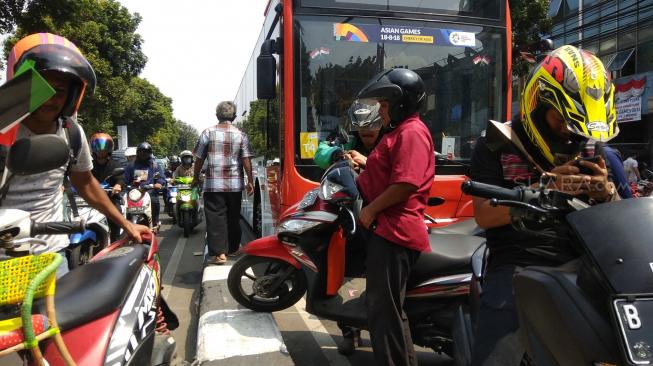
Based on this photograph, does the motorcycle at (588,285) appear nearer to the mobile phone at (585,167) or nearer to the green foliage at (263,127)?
the mobile phone at (585,167)

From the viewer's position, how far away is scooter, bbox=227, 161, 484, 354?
2666 mm

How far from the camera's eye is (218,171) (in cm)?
518

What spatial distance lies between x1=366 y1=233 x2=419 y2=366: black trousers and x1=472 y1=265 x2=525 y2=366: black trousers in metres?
0.71

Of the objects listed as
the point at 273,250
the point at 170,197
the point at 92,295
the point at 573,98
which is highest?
the point at 573,98

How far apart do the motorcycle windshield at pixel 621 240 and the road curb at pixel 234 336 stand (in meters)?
1.99

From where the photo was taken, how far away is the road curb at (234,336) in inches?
109

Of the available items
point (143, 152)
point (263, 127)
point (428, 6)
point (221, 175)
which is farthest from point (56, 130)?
point (143, 152)

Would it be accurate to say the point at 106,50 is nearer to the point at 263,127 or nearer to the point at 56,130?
the point at 263,127

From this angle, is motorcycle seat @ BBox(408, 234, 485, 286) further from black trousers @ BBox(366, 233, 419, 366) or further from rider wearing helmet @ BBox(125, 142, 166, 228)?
rider wearing helmet @ BBox(125, 142, 166, 228)

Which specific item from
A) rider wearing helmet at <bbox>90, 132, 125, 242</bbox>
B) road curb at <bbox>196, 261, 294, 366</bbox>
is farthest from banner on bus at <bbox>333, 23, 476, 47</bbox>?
rider wearing helmet at <bbox>90, 132, 125, 242</bbox>

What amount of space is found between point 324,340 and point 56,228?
8.15 feet

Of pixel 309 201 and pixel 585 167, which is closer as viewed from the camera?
pixel 585 167

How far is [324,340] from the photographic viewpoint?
3.69 m

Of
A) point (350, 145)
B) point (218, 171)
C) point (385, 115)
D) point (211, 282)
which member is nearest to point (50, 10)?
point (218, 171)
